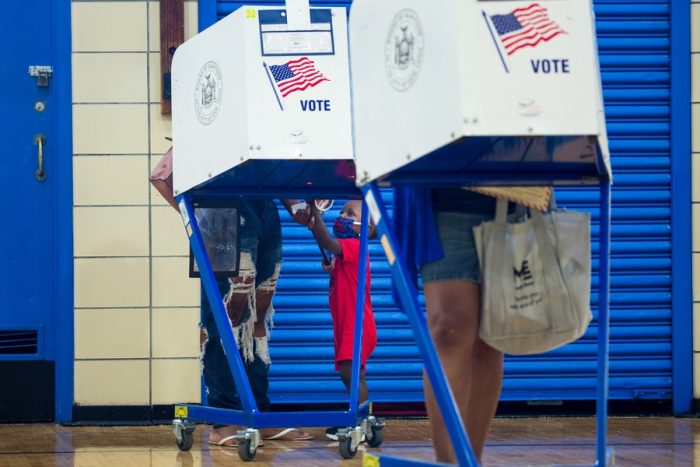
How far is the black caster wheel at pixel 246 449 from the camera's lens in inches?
171

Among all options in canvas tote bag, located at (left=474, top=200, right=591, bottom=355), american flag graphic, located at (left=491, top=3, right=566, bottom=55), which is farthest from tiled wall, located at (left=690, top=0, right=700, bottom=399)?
american flag graphic, located at (left=491, top=3, right=566, bottom=55)

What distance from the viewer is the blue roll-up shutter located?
240 inches

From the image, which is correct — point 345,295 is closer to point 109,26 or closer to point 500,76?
point 109,26

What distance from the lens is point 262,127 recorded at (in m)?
4.09

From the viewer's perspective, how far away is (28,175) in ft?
19.8

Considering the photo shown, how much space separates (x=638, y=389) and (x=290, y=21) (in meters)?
3.09

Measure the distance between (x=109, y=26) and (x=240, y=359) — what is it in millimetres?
2393

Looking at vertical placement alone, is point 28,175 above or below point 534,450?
above

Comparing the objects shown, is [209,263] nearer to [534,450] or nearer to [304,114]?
[304,114]

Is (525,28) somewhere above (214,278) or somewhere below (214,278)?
above

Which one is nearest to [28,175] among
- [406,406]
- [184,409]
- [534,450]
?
[184,409]

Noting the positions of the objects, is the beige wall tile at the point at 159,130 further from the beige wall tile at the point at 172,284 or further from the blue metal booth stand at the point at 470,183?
the blue metal booth stand at the point at 470,183

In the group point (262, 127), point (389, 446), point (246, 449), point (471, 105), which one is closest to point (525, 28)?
point (471, 105)

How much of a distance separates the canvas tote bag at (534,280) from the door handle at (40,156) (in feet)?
11.7
